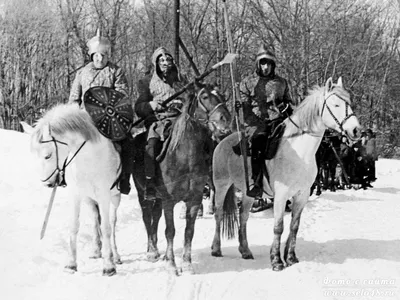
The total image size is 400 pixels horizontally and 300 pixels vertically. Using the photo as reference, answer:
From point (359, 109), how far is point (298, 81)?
8.45 metres

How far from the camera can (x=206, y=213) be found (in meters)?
11.0

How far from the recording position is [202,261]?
663cm

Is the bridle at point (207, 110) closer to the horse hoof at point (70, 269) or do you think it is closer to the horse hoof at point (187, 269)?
the horse hoof at point (187, 269)

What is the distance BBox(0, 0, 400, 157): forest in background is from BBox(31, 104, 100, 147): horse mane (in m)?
14.4

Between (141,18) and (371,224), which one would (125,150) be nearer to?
(371,224)

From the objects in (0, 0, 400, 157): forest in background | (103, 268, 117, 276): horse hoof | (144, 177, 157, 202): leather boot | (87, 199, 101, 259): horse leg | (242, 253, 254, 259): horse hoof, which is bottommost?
(242, 253, 254, 259): horse hoof

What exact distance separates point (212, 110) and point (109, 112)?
53.0 inches

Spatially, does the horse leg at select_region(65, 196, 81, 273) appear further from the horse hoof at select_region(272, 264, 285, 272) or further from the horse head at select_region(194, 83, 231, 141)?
the horse hoof at select_region(272, 264, 285, 272)

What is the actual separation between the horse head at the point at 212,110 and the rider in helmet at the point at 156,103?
592 millimetres

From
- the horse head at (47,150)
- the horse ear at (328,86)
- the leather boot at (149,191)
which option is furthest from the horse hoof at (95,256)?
the horse ear at (328,86)

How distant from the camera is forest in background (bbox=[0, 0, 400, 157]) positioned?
2202 cm

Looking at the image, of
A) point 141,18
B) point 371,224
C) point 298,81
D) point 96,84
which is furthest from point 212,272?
point 141,18

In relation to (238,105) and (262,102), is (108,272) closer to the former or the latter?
(238,105)

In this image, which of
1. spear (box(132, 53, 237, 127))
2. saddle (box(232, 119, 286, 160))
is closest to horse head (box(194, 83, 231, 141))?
spear (box(132, 53, 237, 127))
